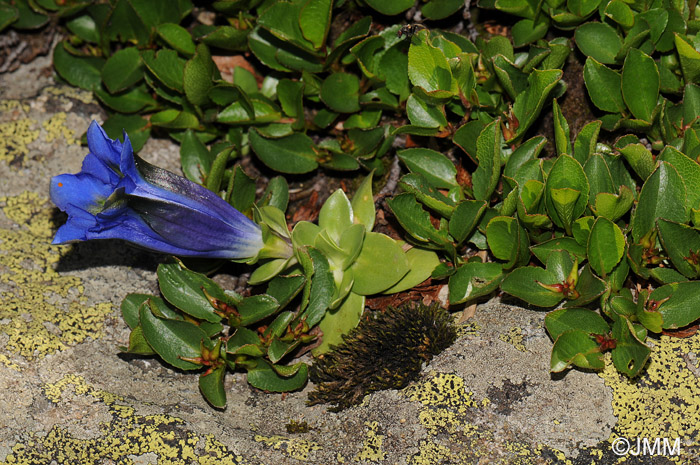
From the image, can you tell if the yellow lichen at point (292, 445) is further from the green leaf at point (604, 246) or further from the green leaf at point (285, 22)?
the green leaf at point (285, 22)

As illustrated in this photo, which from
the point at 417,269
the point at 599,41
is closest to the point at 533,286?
the point at 417,269

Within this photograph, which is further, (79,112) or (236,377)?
(79,112)

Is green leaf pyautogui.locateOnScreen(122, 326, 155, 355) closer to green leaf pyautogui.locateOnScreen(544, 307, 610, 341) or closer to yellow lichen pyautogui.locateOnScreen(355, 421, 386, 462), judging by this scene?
yellow lichen pyautogui.locateOnScreen(355, 421, 386, 462)

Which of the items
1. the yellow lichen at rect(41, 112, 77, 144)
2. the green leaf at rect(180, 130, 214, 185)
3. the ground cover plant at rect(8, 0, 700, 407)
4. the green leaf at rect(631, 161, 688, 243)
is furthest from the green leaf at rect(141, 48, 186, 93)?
the green leaf at rect(631, 161, 688, 243)

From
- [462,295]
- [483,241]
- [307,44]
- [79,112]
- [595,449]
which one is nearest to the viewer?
[595,449]

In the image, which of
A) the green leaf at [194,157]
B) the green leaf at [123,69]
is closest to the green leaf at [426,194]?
the green leaf at [194,157]

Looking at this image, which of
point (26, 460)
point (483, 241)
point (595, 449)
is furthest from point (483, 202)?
point (26, 460)

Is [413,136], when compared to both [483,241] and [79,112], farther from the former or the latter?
[79,112]

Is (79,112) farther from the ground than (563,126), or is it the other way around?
(563,126)
